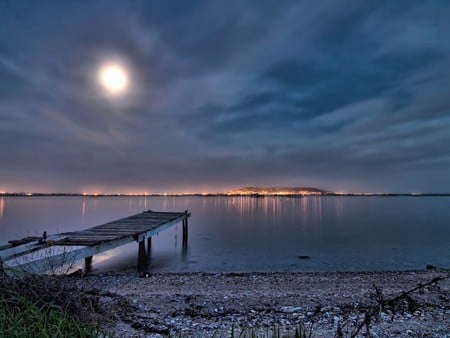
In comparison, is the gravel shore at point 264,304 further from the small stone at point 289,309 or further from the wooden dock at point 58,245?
the wooden dock at point 58,245

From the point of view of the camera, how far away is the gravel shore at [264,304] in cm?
866

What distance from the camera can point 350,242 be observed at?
107 feet

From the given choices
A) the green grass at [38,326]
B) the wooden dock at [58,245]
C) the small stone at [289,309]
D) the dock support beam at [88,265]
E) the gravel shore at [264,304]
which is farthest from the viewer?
the dock support beam at [88,265]

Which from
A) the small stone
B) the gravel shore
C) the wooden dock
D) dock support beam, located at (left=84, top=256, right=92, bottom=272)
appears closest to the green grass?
the gravel shore

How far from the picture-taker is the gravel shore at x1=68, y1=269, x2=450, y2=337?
341 inches

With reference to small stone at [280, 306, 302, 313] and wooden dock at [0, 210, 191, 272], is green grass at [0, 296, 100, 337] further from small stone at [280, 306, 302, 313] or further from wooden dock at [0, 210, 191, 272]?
small stone at [280, 306, 302, 313]

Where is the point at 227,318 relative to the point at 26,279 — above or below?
below

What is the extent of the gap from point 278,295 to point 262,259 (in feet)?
39.0

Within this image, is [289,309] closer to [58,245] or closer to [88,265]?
[58,245]

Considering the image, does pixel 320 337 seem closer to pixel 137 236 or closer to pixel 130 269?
pixel 137 236

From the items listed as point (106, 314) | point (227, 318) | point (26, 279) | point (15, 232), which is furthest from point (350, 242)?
point (15, 232)

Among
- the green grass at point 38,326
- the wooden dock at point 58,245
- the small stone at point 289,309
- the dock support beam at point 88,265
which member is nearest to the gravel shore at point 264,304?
the small stone at point 289,309

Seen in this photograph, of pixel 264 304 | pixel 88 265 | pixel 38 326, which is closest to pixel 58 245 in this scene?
pixel 88 265

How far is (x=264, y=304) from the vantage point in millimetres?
10984
